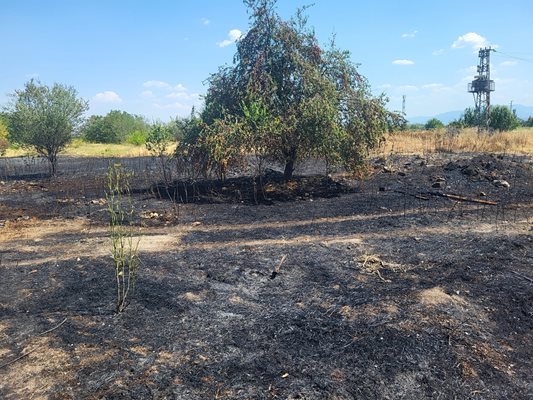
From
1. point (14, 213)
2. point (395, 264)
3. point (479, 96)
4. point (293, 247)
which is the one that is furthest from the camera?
point (479, 96)

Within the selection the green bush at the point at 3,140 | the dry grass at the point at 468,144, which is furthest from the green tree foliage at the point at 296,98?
the green bush at the point at 3,140

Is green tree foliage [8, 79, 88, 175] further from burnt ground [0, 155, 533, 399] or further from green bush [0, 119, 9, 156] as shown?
green bush [0, 119, 9, 156]

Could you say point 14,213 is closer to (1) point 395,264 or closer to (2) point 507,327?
(1) point 395,264

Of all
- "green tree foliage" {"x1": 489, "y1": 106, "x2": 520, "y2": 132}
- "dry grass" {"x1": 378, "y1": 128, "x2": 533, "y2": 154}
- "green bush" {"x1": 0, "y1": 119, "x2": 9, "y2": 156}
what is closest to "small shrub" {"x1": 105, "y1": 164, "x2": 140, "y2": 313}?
"dry grass" {"x1": 378, "y1": 128, "x2": 533, "y2": 154}

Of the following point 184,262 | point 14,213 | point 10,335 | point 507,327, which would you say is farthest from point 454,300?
point 14,213

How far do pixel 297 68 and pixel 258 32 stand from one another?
1757 millimetres

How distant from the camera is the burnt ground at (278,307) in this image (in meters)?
3.59

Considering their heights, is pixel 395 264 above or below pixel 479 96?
below

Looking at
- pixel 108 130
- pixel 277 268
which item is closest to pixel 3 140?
pixel 108 130

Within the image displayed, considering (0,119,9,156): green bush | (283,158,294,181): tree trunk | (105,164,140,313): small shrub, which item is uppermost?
(0,119,9,156): green bush

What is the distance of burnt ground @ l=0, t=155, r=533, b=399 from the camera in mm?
3586

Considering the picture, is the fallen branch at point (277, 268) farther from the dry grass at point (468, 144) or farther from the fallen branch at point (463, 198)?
the dry grass at point (468, 144)

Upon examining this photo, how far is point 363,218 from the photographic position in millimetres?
9211

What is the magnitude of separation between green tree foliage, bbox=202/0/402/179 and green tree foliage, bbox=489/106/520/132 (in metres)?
34.0
